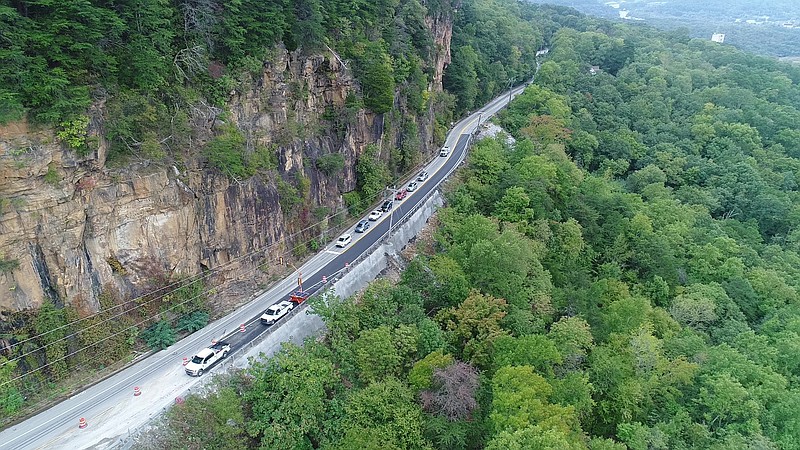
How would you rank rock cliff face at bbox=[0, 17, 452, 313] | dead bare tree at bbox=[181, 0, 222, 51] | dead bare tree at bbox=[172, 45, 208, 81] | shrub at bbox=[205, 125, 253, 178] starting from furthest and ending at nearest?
shrub at bbox=[205, 125, 253, 178]
dead bare tree at bbox=[181, 0, 222, 51]
dead bare tree at bbox=[172, 45, 208, 81]
rock cliff face at bbox=[0, 17, 452, 313]

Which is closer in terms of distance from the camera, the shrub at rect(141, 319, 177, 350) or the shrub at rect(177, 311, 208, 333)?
the shrub at rect(141, 319, 177, 350)

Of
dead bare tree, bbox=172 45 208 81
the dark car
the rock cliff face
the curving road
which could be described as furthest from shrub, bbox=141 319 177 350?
the dark car

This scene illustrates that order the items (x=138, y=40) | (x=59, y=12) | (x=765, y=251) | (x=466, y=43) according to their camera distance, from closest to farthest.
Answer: (x=59, y=12), (x=138, y=40), (x=765, y=251), (x=466, y=43)

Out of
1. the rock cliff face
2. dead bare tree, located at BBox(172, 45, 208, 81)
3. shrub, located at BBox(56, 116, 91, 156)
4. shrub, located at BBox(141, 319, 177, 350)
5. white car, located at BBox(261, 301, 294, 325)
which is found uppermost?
dead bare tree, located at BBox(172, 45, 208, 81)

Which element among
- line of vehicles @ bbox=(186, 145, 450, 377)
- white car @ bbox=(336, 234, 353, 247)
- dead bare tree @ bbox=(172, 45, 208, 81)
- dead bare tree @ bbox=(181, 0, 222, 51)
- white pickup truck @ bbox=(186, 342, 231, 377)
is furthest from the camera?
white car @ bbox=(336, 234, 353, 247)

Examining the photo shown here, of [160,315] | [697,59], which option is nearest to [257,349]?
[160,315]

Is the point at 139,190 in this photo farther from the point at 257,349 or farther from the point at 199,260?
the point at 257,349

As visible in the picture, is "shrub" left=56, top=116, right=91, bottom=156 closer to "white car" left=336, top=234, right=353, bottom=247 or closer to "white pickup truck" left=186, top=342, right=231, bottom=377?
"white pickup truck" left=186, top=342, right=231, bottom=377
